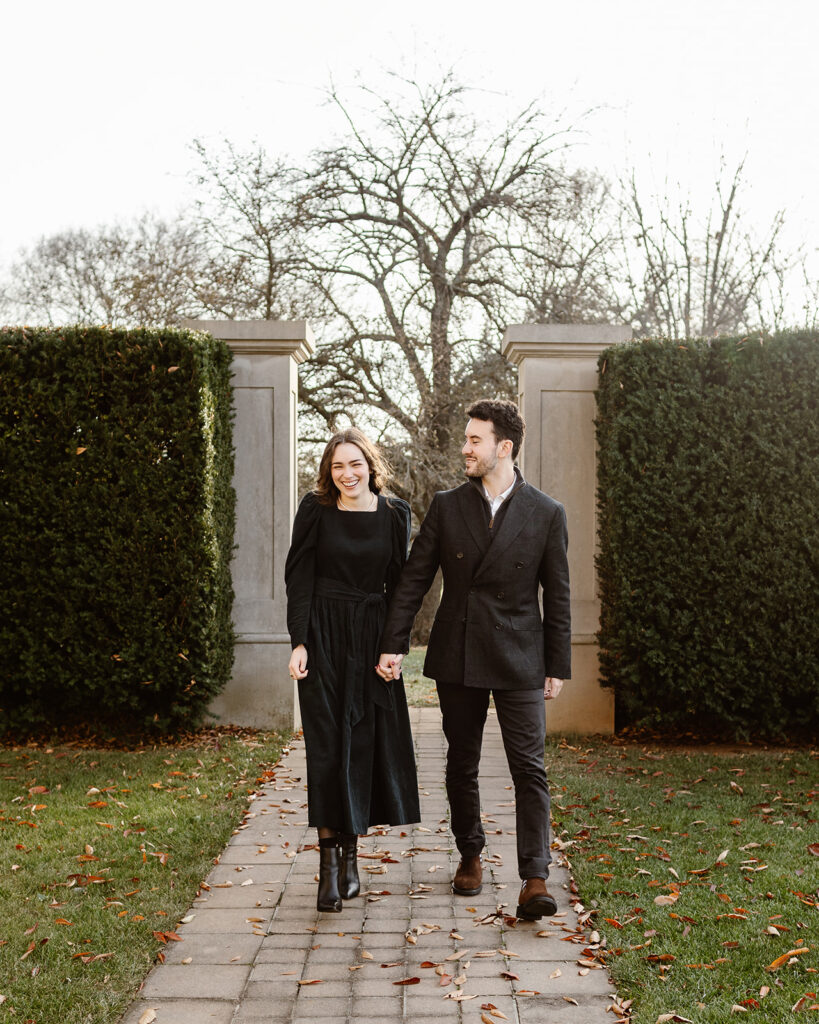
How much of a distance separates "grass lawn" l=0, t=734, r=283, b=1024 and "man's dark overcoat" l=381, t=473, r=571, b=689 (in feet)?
4.77

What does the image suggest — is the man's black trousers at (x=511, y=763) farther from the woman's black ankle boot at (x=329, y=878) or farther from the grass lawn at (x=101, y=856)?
the grass lawn at (x=101, y=856)

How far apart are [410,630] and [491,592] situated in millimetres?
360

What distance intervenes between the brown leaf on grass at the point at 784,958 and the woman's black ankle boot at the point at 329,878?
1.59 m

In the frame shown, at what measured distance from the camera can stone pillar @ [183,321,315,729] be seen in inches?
305

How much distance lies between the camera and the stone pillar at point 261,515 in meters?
7.76

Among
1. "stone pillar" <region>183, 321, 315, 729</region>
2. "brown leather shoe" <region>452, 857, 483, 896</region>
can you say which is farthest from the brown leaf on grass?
"stone pillar" <region>183, 321, 315, 729</region>

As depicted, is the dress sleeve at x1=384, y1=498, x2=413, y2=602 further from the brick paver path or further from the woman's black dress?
the brick paver path

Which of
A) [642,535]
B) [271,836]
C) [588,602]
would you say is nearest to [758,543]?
[642,535]

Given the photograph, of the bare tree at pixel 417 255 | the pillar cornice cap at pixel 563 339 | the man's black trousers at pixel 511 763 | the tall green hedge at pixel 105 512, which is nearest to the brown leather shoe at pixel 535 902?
the man's black trousers at pixel 511 763

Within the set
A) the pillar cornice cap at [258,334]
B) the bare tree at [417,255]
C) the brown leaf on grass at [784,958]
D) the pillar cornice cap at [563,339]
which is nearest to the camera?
the brown leaf on grass at [784,958]

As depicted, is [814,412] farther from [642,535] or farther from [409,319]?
[409,319]

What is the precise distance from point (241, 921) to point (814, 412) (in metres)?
5.09

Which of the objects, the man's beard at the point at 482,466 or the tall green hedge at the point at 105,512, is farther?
the tall green hedge at the point at 105,512

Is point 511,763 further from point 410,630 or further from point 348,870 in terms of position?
point 348,870
